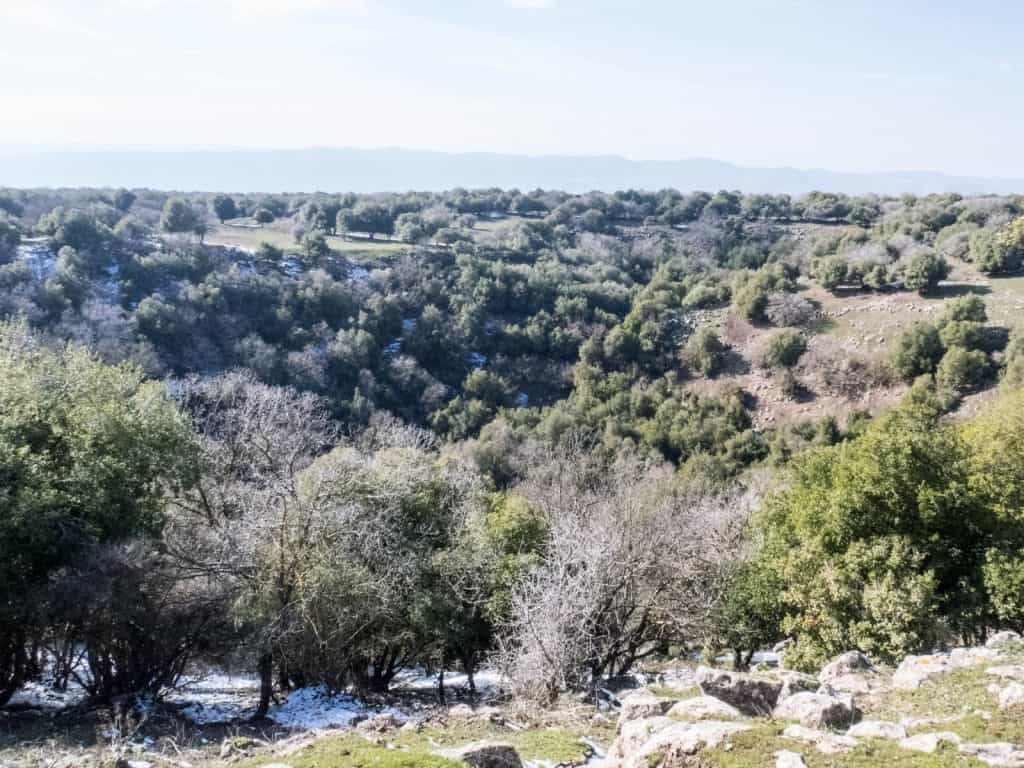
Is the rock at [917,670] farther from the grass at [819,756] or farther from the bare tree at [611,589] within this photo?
the bare tree at [611,589]

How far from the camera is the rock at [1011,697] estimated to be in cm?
876

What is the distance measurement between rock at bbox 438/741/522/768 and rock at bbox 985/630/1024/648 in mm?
9108

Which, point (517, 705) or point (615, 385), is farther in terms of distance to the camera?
point (615, 385)

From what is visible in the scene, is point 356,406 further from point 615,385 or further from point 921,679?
point 921,679

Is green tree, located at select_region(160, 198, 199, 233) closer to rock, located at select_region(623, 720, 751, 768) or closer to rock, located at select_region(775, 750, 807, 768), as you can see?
rock, located at select_region(623, 720, 751, 768)

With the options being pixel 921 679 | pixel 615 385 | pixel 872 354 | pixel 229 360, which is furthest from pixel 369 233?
pixel 921 679

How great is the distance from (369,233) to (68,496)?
61237mm

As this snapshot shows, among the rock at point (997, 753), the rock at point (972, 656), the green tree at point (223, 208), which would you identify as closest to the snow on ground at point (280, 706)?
the rock at point (997, 753)

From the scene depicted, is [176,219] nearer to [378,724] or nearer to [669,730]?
[378,724]

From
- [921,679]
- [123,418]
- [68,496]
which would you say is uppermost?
[123,418]

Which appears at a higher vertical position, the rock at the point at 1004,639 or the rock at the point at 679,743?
the rock at the point at 679,743

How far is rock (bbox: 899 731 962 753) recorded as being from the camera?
25.3 feet

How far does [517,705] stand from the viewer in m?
13.1

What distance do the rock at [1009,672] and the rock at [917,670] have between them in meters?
0.66
